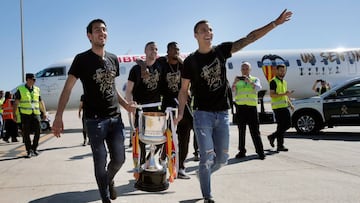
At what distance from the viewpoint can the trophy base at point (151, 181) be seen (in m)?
3.74

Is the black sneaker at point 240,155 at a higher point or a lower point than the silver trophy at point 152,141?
lower

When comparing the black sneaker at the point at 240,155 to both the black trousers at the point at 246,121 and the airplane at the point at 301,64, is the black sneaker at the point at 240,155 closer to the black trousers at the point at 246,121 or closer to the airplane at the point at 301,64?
the black trousers at the point at 246,121

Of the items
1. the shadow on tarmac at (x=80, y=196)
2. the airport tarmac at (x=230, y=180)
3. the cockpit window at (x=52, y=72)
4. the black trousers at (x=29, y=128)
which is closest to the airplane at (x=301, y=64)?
the cockpit window at (x=52, y=72)

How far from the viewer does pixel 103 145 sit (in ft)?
12.2

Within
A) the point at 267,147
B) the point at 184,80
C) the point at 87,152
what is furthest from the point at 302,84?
the point at 184,80

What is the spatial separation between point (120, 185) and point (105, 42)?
2.20 m

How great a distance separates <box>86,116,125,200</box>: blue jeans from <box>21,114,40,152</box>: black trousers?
5023 mm

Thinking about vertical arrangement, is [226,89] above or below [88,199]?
above

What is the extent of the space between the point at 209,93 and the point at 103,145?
122 cm

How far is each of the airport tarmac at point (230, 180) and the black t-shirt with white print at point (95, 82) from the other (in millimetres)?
1147

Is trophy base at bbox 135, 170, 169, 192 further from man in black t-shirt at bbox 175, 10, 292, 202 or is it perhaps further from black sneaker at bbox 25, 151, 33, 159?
black sneaker at bbox 25, 151, 33, 159

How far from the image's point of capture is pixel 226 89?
4.12 m

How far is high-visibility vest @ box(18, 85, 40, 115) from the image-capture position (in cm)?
834

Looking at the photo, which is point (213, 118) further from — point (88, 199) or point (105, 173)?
point (88, 199)
